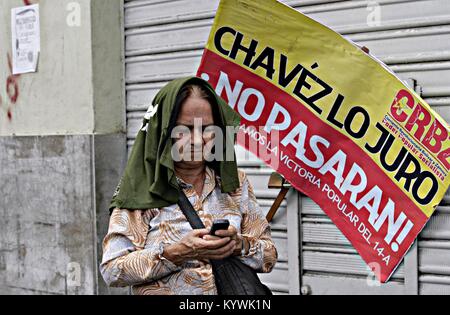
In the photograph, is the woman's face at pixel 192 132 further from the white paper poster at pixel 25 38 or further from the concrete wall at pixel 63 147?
the white paper poster at pixel 25 38

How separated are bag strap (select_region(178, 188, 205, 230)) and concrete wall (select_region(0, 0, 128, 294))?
8.88ft

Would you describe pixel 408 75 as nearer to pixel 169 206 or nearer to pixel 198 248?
pixel 169 206

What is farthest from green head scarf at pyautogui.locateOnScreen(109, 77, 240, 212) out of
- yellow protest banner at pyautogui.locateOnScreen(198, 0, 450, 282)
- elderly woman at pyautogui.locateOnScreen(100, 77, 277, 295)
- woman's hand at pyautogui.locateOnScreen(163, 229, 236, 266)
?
yellow protest banner at pyautogui.locateOnScreen(198, 0, 450, 282)

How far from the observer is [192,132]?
8.91ft

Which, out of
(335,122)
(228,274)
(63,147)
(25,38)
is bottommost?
(228,274)

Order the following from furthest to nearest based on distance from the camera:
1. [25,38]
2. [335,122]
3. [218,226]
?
[25,38] → [335,122] → [218,226]

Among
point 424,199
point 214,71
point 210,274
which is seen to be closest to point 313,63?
point 214,71

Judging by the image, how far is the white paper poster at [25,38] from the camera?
222 inches

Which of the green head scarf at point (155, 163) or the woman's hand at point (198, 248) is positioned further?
the green head scarf at point (155, 163)

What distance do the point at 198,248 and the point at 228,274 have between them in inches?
8.7

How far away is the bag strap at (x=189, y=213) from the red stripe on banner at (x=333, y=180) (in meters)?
1.62

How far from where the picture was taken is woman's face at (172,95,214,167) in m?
2.71

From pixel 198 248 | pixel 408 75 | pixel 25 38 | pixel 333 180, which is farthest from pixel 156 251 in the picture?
pixel 25 38

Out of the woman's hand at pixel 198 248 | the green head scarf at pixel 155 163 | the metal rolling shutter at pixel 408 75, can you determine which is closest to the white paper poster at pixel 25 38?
the metal rolling shutter at pixel 408 75
